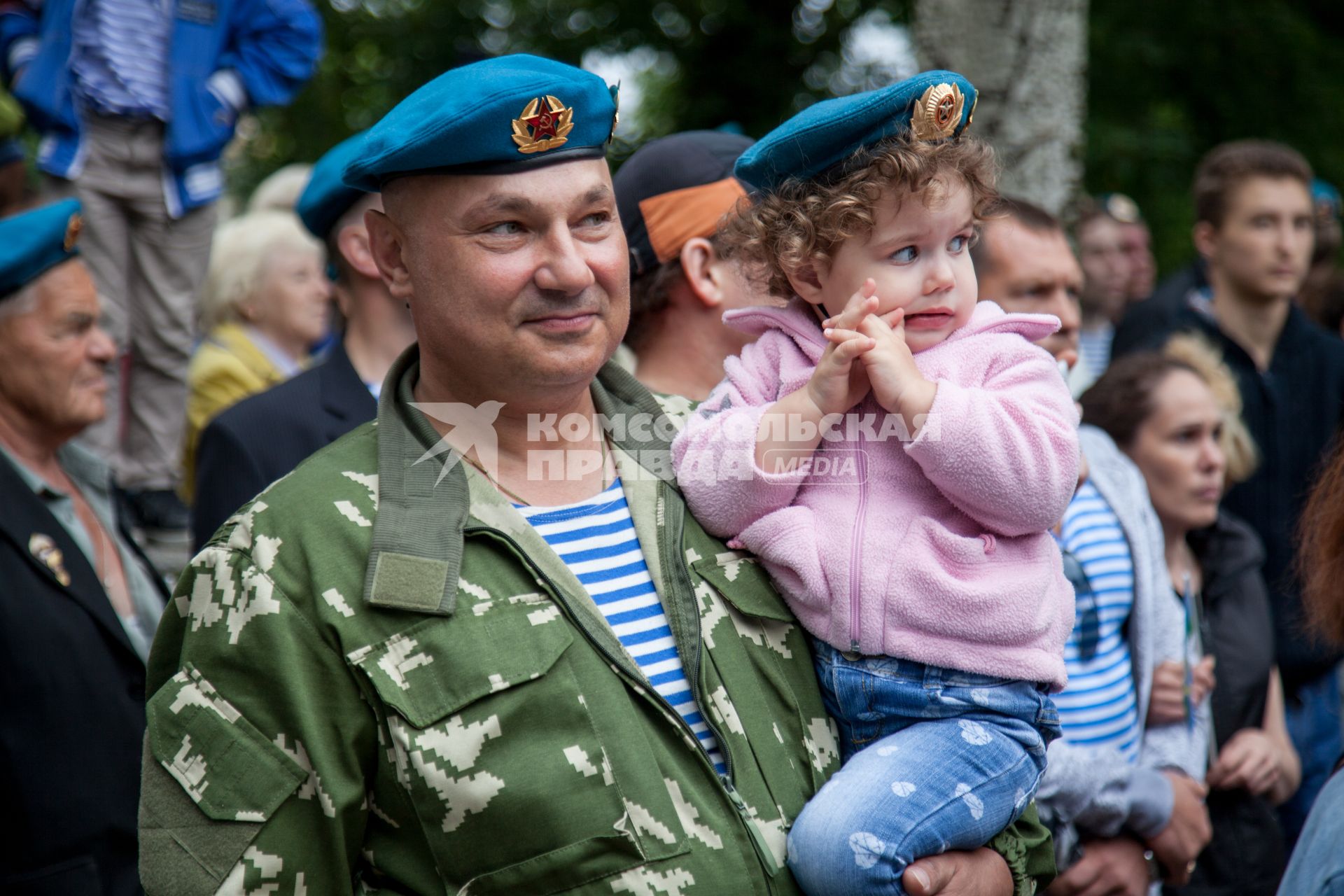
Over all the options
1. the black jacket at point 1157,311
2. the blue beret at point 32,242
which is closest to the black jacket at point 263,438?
the blue beret at point 32,242

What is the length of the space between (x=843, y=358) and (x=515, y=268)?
0.59 m

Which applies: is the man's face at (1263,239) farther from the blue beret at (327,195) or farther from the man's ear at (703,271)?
the blue beret at (327,195)

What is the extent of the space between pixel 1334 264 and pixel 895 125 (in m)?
6.59

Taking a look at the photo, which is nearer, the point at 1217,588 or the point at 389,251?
the point at 389,251

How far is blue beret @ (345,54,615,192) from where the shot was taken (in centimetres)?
220

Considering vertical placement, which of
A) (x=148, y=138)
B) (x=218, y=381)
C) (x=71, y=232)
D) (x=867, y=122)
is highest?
(x=867, y=122)

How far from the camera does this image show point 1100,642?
10.8 feet

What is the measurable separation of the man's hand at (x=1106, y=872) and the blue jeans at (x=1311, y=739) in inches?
65.2

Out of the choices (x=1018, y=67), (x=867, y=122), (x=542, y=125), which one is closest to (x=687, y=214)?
(x=867, y=122)

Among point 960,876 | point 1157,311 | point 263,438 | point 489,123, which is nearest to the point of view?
point 489,123

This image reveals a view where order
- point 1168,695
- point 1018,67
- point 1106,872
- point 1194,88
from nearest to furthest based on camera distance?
1. point 1106,872
2. point 1168,695
3. point 1018,67
4. point 1194,88

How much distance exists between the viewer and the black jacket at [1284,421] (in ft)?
17.2

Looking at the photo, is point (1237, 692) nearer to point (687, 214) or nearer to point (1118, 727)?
point (1118, 727)

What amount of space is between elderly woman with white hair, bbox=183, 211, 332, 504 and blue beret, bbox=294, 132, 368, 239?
1.49m
